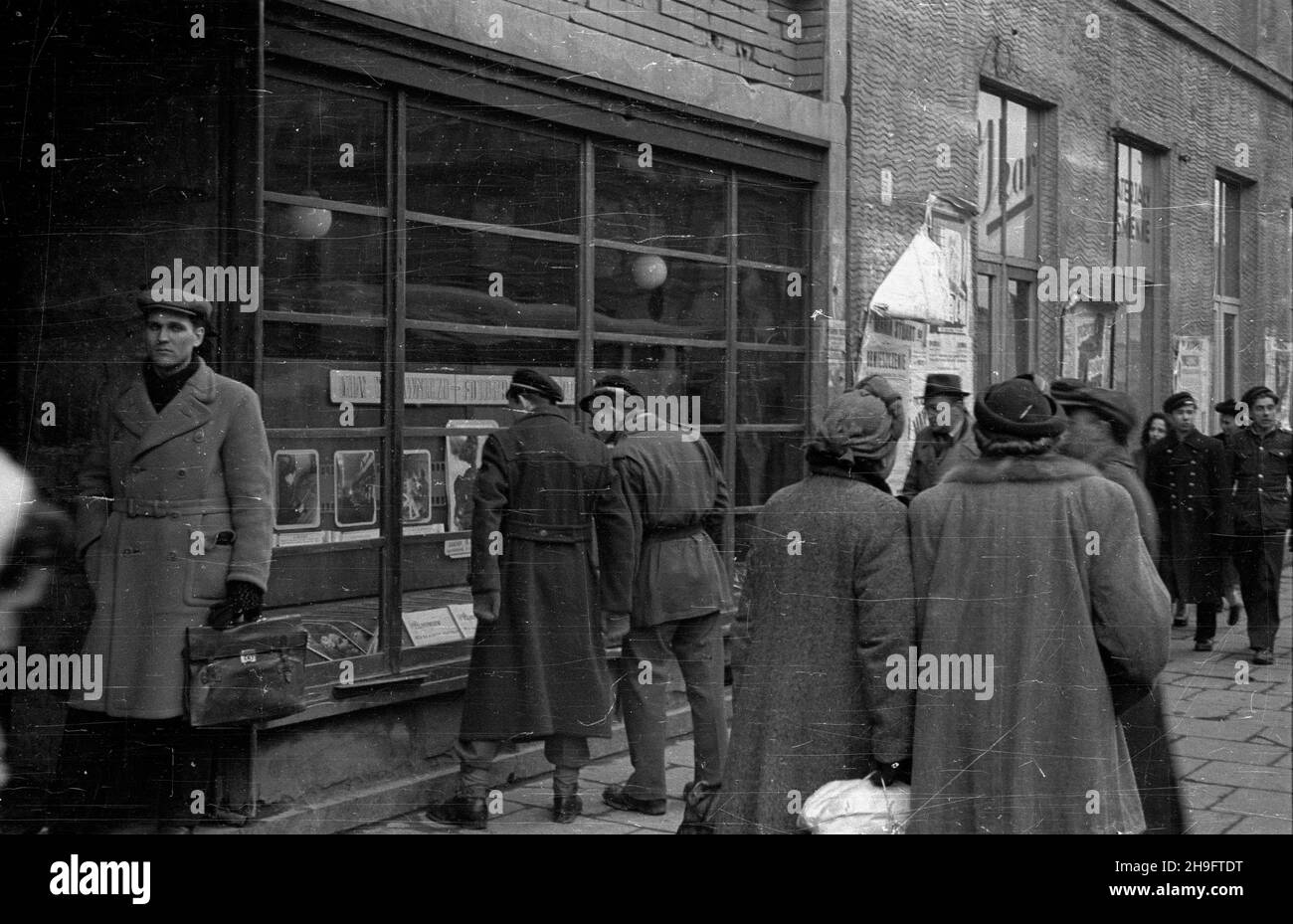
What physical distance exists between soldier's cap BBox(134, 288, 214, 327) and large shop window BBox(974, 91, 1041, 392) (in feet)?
9.58

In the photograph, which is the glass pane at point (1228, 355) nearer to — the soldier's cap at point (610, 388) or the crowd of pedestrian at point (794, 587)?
the crowd of pedestrian at point (794, 587)

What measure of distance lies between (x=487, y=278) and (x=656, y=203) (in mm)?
750

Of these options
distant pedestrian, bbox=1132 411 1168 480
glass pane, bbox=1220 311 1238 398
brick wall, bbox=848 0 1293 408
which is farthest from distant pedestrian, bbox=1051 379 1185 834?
glass pane, bbox=1220 311 1238 398

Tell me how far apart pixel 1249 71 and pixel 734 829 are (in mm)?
3525

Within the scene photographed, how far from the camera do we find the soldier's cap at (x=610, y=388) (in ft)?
15.7

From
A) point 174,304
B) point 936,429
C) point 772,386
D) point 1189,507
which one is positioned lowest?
point 1189,507

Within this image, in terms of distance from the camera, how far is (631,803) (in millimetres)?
5055

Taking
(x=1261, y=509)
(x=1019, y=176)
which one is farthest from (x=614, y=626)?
(x=1261, y=509)

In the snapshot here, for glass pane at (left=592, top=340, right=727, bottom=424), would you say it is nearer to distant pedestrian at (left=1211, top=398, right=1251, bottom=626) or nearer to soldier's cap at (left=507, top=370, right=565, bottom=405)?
soldier's cap at (left=507, top=370, right=565, bottom=405)

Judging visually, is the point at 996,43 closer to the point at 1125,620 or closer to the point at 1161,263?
the point at 1161,263

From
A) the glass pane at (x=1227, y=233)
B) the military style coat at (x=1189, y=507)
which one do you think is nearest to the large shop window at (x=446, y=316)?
the military style coat at (x=1189, y=507)

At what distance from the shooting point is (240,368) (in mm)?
4246

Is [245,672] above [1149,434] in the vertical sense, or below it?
below

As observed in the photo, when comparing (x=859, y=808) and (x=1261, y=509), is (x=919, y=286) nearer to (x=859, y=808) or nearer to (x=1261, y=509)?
(x=1261, y=509)
